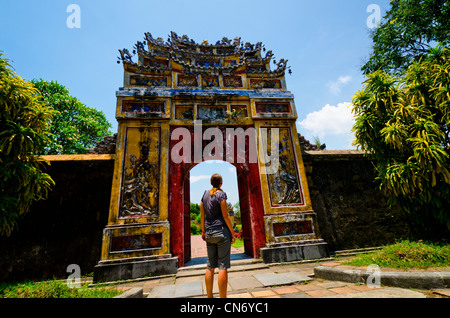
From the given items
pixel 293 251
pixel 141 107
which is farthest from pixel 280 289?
pixel 141 107

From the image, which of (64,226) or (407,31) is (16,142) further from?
(407,31)

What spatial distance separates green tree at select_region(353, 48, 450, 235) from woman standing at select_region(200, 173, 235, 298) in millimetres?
4267

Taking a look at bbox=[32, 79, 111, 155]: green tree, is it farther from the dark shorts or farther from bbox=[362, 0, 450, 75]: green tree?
bbox=[362, 0, 450, 75]: green tree

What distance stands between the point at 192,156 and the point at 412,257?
18.5 ft

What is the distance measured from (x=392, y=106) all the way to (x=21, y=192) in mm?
8713

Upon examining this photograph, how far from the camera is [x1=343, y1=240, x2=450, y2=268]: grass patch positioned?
11.2 ft

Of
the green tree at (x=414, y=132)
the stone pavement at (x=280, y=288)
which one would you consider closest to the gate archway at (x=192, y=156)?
the stone pavement at (x=280, y=288)

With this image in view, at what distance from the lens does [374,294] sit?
8.39 feet

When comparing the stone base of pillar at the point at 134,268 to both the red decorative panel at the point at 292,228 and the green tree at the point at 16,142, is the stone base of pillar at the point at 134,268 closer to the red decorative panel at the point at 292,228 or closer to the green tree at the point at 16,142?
the green tree at the point at 16,142

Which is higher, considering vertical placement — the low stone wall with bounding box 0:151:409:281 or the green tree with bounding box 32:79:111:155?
the green tree with bounding box 32:79:111:155

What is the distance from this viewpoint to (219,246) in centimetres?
279

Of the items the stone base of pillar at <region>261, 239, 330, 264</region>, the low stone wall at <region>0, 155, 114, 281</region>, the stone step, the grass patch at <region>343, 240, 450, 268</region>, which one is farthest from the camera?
the stone base of pillar at <region>261, 239, 330, 264</region>

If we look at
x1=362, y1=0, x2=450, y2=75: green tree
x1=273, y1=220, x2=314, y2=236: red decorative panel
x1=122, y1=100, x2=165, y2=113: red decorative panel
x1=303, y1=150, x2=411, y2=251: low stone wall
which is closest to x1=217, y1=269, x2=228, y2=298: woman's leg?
x1=273, y1=220, x2=314, y2=236: red decorative panel
